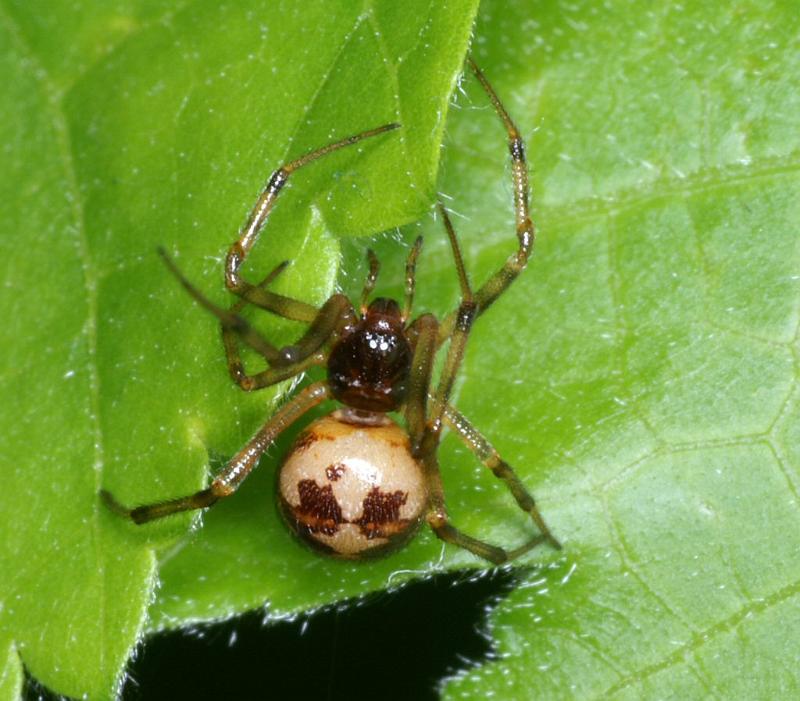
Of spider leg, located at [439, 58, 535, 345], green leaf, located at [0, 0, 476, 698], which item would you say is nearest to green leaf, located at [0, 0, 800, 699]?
green leaf, located at [0, 0, 476, 698]

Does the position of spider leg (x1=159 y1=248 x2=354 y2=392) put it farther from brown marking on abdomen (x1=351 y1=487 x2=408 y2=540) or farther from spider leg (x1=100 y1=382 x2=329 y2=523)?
brown marking on abdomen (x1=351 y1=487 x2=408 y2=540)

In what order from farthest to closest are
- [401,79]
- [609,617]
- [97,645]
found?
[609,617], [97,645], [401,79]

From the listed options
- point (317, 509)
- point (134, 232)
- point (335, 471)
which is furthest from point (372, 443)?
point (134, 232)

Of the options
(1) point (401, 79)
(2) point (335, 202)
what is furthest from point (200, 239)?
(1) point (401, 79)

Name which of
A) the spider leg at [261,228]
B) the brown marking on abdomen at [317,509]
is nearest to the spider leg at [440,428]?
the brown marking on abdomen at [317,509]

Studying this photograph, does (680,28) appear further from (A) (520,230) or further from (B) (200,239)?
(B) (200,239)

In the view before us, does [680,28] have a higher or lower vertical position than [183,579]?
higher
